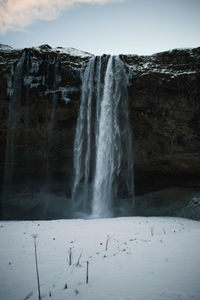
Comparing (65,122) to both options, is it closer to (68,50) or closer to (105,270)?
(68,50)

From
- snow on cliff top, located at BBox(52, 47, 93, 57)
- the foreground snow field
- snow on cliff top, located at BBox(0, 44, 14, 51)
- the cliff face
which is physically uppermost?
snow on cliff top, located at BBox(0, 44, 14, 51)

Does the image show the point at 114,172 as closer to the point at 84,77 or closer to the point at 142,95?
the point at 142,95

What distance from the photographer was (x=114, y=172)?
17078mm

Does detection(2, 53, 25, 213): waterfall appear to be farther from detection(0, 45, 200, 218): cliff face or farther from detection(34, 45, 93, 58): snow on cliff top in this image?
detection(34, 45, 93, 58): snow on cliff top

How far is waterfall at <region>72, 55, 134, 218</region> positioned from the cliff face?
83 centimetres

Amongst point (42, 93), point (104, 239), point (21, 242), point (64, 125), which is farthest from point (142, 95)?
Result: point (21, 242)

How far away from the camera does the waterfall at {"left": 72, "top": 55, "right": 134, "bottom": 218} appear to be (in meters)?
16.8

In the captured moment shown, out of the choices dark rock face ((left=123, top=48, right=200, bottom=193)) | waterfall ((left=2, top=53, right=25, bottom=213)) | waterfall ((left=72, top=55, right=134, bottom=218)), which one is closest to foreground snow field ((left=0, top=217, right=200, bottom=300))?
waterfall ((left=72, top=55, right=134, bottom=218))

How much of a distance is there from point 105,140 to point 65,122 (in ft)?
14.8

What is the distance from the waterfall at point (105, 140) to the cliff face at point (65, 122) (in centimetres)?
83

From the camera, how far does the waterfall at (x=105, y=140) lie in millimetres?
16781

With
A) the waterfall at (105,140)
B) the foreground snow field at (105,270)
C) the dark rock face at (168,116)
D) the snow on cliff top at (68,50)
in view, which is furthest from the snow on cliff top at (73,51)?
the foreground snow field at (105,270)

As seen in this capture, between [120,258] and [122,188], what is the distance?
1352cm

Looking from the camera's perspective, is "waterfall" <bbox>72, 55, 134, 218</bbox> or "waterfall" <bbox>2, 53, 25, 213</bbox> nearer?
"waterfall" <bbox>72, 55, 134, 218</bbox>
